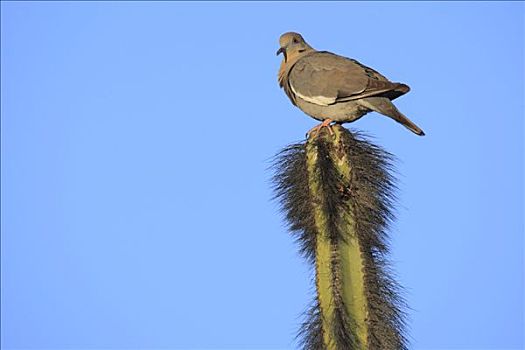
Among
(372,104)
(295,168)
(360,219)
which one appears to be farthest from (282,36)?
(360,219)

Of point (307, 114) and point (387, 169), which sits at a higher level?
point (307, 114)

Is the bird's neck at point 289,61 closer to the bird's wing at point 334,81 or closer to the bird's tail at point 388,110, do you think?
the bird's wing at point 334,81

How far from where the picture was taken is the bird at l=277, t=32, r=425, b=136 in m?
7.16

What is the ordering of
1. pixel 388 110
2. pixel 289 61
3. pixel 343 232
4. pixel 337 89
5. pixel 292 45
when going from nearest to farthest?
pixel 343 232, pixel 388 110, pixel 337 89, pixel 289 61, pixel 292 45

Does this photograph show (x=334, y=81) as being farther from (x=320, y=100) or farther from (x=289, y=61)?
(x=289, y=61)

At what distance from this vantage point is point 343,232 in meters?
5.11

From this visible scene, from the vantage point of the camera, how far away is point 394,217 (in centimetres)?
541

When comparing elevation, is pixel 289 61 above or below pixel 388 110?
above

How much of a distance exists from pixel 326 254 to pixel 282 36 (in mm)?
4226

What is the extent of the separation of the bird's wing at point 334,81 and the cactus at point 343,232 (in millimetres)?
1513

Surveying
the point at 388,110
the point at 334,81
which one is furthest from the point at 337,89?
the point at 388,110

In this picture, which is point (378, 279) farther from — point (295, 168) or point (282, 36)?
point (282, 36)

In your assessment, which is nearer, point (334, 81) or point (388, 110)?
point (388, 110)

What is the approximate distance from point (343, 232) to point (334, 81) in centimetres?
272
